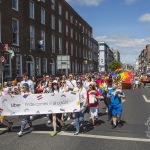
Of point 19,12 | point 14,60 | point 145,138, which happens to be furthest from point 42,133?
point 19,12

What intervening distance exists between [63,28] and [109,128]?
118 feet

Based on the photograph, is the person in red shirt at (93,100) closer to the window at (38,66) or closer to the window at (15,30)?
the window at (15,30)

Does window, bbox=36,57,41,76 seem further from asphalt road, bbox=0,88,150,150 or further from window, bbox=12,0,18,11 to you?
asphalt road, bbox=0,88,150,150

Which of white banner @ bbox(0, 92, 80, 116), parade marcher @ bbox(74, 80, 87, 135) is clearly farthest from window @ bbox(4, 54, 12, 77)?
parade marcher @ bbox(74, 80, 87, 135)

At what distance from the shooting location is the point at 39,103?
950cm

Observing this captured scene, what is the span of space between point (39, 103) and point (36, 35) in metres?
23.1

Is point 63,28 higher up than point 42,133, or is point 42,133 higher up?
point 63,28

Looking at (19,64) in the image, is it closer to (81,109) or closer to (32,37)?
(32,37)

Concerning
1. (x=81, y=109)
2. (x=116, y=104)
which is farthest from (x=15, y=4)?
(x=81, y=109)

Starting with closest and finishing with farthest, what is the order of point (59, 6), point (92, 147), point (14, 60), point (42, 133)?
point (92, 147) → point (42, 133) → point (14, 60) → point (59, 6)

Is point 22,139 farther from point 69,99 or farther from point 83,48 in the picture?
point 83,48

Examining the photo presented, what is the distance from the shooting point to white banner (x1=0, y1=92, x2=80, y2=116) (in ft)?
31.0

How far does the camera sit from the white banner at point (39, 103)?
945cm

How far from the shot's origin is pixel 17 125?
34.0ft
